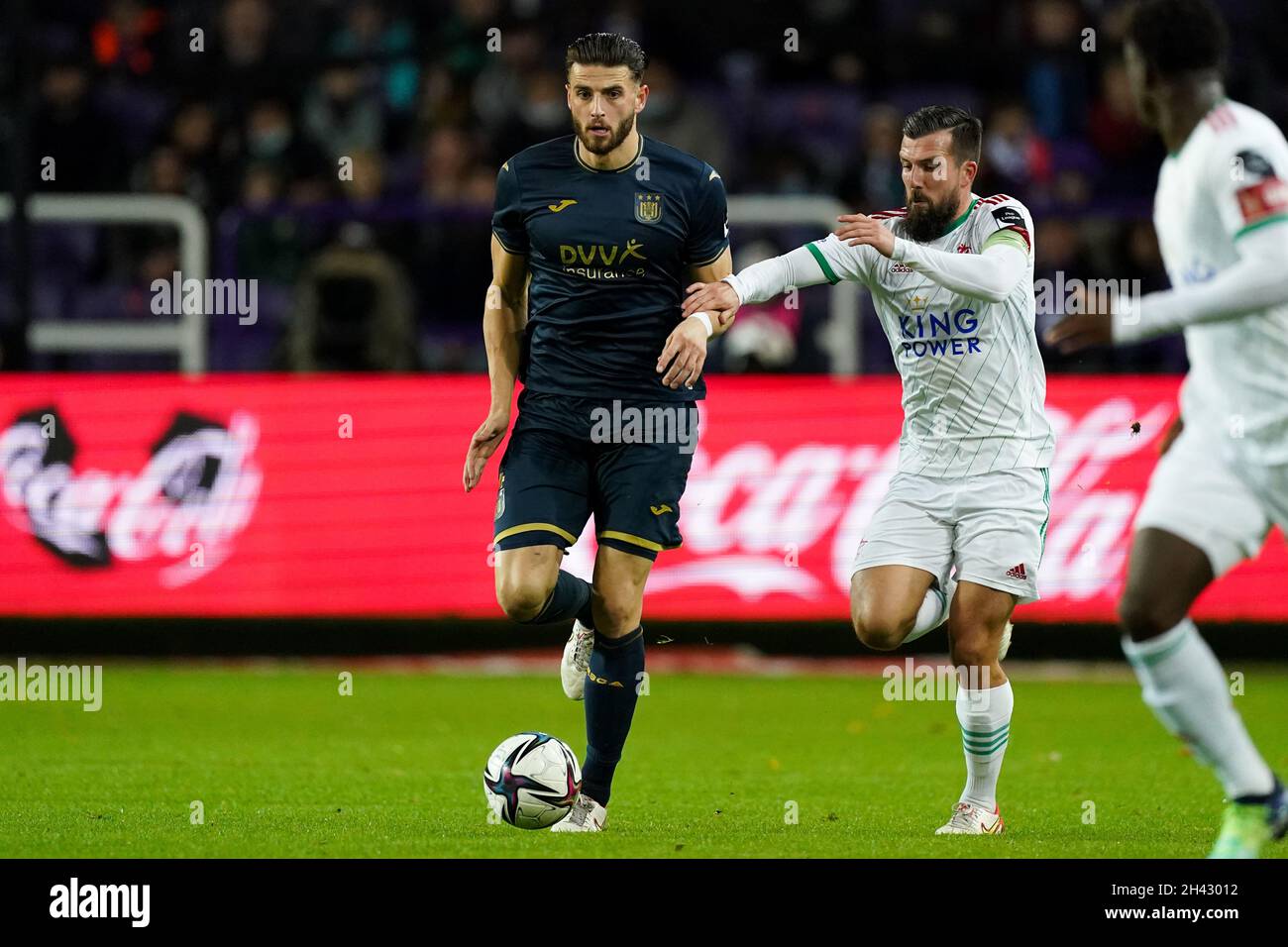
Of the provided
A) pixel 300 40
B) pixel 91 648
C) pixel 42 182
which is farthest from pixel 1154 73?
pixel 300 40

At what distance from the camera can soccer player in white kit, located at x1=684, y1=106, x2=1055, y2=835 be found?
689 cm

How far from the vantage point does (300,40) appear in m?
16.7

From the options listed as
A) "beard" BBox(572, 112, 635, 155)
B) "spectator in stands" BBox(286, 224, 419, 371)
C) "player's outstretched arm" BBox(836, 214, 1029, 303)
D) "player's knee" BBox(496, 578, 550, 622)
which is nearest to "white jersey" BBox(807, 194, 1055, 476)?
"player's outstretched arm" BBox(836, 214, 1029, 303)

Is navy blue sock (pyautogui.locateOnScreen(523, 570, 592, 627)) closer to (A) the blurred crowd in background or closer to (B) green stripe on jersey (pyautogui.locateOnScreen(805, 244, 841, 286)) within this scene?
(B) green stripe on jersey (pyautogui.locateOnScreen(805, 244, 841, 286))

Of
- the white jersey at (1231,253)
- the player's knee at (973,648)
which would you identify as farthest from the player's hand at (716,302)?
the white jersey at (1231,253)

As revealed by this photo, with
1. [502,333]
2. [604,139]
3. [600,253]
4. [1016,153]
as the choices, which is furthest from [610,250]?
[1016,153]

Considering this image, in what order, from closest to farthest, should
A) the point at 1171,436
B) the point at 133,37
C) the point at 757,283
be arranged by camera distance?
the point at 1171,436 < the point at 757,283 < the point at 133,37

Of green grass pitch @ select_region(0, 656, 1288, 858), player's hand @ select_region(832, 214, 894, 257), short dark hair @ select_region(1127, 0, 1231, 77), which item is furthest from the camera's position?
green grass pitch @ select_region(0, 656, 1288, 858)

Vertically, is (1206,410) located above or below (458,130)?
below

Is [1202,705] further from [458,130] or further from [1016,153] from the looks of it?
[458,130]

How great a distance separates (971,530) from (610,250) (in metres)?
A: 1.60

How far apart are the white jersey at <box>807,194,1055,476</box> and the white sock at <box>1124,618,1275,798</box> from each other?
1.83 metres

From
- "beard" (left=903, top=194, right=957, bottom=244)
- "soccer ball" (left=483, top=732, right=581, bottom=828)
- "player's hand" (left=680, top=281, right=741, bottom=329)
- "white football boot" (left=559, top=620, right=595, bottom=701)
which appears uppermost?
"beard" (left=903, top=194, right=957, bottom=244)

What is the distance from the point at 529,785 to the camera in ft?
21.9
